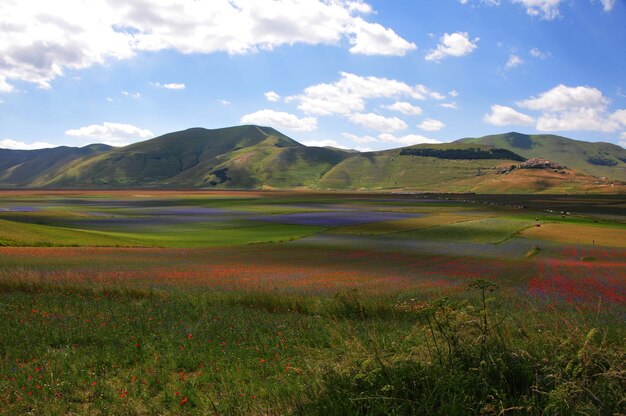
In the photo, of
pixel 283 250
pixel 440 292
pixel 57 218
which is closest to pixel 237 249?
pixel 283 250

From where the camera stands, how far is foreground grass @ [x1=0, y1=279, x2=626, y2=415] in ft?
23.3

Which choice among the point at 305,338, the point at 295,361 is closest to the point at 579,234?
the point at 305,338

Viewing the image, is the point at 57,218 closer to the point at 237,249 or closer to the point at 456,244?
the point at 237,249

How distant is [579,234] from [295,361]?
77.0 metres

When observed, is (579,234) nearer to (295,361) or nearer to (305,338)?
(305,338)

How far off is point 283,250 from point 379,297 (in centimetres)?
3308

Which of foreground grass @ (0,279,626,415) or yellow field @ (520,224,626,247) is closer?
foreground grass @ (0,279,626,415)

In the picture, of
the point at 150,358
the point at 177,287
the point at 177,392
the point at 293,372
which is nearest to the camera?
the point at 177,392

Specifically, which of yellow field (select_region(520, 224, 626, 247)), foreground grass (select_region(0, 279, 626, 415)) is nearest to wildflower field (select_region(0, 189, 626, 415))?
foreground grass (select_region(0, 279, 626, 415))

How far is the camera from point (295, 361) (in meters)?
11.4

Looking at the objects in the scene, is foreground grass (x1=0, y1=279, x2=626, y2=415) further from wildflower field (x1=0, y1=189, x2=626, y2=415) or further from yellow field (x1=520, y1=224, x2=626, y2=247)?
yellow field (x1=520, y1=224, x2=626, y2=247)

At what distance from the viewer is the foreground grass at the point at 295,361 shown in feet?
23.3

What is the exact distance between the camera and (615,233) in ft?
249

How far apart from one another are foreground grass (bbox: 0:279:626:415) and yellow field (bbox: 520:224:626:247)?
56734mm
